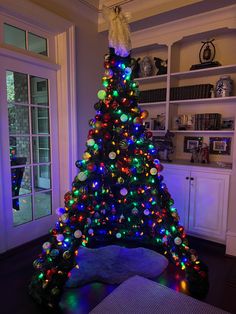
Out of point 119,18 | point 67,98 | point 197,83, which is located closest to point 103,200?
point 67,98

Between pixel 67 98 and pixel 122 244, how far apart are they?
1.81 m

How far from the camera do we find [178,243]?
180cm

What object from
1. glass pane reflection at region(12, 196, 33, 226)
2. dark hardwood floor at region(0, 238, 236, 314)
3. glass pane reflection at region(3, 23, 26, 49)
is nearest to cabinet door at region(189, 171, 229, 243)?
dark hardwood floor at region(0, 238, 236, 314)

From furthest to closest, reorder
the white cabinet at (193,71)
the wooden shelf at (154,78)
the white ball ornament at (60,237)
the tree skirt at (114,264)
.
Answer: the wooden shelf at (154,78), the white cabinet at (193,71), the tree skirt at (114,264), the white ball ornament at (60,237)

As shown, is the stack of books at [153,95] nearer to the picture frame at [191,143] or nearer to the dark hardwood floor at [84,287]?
the picture frame at [191,143]

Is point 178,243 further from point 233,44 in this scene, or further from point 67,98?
Answer: point 233,44

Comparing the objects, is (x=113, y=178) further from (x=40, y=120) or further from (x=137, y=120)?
(x=40, y=120)

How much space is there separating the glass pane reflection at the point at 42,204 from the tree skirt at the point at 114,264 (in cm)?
71

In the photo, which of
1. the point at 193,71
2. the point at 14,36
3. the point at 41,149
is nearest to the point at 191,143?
the point at 193,71

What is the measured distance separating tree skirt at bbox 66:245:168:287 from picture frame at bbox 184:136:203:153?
1.42m

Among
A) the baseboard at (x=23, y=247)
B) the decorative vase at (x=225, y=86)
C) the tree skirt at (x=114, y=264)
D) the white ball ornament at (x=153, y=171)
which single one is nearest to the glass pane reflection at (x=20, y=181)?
the baseboard at (x=23, y=247)

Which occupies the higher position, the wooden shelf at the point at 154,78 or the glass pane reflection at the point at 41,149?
the wooden shelf at the point at 154,78

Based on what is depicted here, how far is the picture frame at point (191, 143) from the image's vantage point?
2932mm

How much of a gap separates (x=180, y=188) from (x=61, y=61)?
6.74 ft
